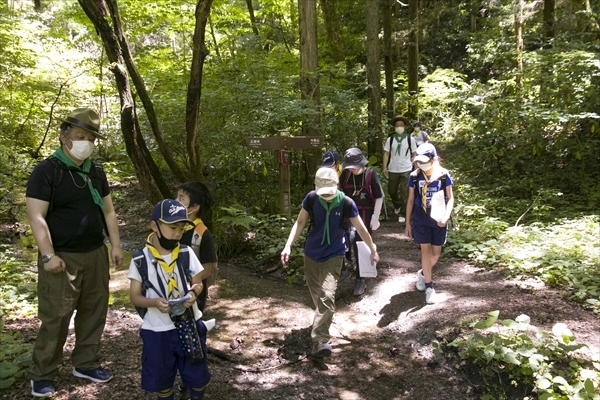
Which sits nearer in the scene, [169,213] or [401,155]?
[169,213]

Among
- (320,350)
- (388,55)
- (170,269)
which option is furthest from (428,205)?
(388,55)

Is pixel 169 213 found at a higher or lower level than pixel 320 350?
higher

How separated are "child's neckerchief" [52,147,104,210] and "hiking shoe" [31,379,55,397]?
137 centimetres

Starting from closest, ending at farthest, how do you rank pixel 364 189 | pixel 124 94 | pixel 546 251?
pixel 364 189 → pixel 124 94 → pixel 546 251

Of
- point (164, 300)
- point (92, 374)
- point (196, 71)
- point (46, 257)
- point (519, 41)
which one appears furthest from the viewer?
point (519, 41)

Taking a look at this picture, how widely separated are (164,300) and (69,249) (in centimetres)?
110

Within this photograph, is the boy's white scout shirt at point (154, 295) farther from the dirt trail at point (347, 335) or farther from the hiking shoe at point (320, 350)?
the hiking shoe at point (320, 350)

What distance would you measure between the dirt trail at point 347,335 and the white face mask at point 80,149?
1810 mm

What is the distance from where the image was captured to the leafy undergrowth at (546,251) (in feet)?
18.9

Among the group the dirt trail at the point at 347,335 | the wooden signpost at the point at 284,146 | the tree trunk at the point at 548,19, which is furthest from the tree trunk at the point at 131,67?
the tree trunk at the point at 548,19

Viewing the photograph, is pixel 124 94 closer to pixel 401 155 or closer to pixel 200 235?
pixel 200 235

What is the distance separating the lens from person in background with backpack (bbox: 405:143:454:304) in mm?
5262

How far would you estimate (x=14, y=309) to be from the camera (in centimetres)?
509

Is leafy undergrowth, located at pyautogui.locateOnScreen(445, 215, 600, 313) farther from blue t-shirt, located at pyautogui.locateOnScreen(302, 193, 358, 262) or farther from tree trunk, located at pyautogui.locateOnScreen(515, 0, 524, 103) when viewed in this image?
tree trunk, located at pyautogui.locateOnScreen(515, 0, 524, 103)
